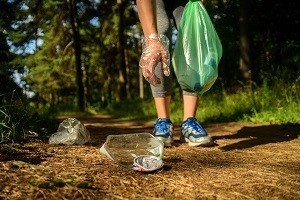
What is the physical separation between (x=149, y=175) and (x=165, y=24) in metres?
1.61

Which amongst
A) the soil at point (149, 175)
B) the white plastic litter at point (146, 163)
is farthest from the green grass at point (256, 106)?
the white plastic litter at point (146, 163)

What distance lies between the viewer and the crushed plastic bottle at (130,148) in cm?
231

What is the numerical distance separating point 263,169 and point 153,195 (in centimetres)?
82

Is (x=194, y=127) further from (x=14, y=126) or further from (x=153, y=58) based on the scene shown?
(x=14, y=126)

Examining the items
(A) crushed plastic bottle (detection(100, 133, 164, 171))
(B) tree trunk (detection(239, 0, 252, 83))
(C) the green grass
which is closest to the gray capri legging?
(A) crushed plastic bottle (detection(100, 133, 164, 171))

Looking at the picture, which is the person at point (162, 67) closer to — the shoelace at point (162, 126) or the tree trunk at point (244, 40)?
the shoelace at point (162, 126)

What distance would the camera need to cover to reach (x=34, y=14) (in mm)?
17750

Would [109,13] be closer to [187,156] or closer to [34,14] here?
[34,14]

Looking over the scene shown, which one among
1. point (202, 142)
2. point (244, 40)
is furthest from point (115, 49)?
point (202, 142)

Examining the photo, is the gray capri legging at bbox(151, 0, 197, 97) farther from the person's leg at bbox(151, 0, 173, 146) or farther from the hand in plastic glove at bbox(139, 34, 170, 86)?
the hand in plastic glove at bbox(139, 34, 170, 86)

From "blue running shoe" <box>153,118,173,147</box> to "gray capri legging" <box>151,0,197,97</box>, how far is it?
26 centimetres

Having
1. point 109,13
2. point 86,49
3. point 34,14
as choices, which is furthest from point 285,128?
point 86,49

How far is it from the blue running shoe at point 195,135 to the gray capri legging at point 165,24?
315mm

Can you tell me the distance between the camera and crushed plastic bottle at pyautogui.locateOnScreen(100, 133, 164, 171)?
2.31 meters
